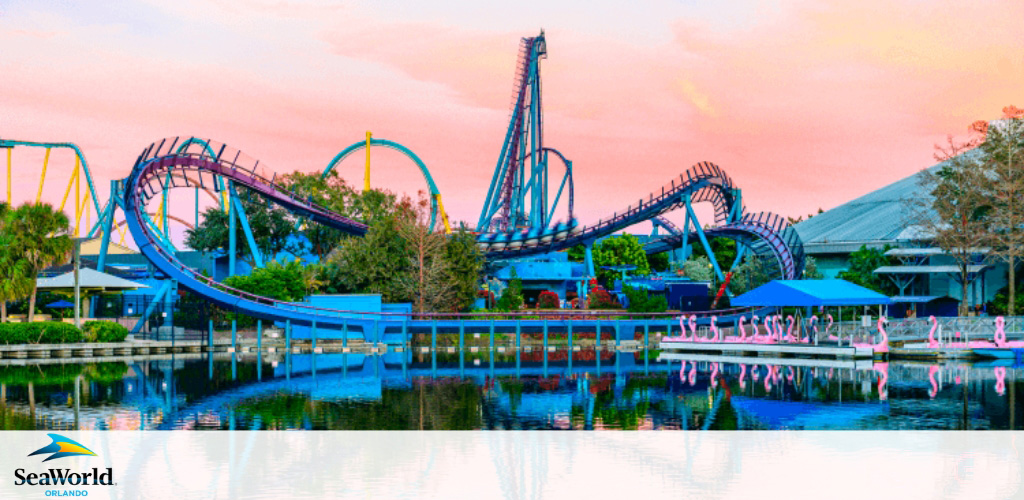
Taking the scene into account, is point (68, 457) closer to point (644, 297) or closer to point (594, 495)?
point (594, 495)

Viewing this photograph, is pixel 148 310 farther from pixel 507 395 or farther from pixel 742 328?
pixel 742 328

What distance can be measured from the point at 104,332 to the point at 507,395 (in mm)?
21271

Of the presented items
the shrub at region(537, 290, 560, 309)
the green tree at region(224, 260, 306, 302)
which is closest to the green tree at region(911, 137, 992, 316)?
the shrub at region(537, 290, 560, 309)

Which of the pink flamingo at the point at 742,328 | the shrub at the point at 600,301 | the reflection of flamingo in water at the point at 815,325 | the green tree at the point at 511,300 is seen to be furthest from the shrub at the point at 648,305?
the reflection of flamingo in water at the point at 815,325

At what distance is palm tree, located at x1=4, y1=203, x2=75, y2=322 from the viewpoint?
144ft

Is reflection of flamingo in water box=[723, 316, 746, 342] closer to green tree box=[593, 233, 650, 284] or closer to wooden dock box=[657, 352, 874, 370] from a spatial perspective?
wooden dock box=[657, 352, 874, 370]

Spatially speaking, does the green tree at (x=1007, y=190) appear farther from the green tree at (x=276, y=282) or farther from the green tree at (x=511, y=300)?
the green tree at (x=276, y=282)

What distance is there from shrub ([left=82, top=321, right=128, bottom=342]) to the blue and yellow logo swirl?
2400 centimetres

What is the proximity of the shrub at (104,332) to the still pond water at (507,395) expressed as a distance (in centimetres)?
458

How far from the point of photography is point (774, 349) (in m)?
41.9

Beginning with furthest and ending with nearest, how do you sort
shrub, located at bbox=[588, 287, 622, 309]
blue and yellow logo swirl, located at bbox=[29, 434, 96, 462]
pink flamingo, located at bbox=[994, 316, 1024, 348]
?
shrub, located at bbox=[588, 287, 622, 309] < pink flamingo, located at bbox=[994, 316, 1024, 348] < blue and yellow logo swirl, located at bbox=[29, 434, 96, 462]

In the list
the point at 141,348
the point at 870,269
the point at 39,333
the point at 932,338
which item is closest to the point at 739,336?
the point at 932,338

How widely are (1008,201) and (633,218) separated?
20.4 m

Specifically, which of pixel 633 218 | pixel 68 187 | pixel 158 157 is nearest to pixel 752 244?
pixel 633 218
